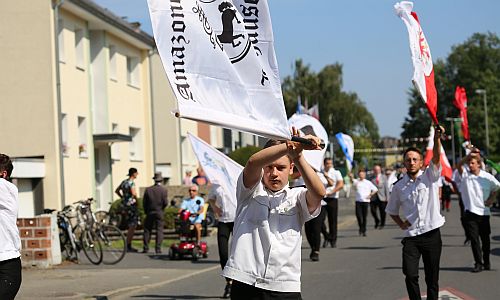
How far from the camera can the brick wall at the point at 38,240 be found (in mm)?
16562

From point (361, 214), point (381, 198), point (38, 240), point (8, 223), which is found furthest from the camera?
point (381, 198)

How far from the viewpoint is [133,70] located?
3484 centimetres

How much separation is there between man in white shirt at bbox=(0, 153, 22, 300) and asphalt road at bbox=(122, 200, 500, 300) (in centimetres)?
464

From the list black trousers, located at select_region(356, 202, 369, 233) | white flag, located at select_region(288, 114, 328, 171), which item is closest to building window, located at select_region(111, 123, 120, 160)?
black trousers, located at select_region(356, 202, 369, 233)

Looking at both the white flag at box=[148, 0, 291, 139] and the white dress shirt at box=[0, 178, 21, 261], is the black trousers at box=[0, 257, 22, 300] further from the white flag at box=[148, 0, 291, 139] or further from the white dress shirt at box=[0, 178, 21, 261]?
the white flag at box=[148, 0, 291, 139]

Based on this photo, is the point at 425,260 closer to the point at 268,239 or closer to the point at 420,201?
the point at 420,201

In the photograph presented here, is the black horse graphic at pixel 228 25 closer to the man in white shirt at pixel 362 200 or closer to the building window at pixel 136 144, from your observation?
the man in white shirt at pixel 362 200

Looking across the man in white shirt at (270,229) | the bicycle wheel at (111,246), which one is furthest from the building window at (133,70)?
the man in white shirt at (270,229)

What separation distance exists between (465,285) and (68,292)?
5.57 metres

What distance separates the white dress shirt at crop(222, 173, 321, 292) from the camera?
5539 millimetres

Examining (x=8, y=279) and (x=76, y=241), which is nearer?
(x=8, y=279)

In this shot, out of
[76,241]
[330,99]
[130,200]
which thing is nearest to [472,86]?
[330,99]

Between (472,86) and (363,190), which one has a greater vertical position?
(472,86)

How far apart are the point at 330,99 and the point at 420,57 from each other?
74.5 metres
